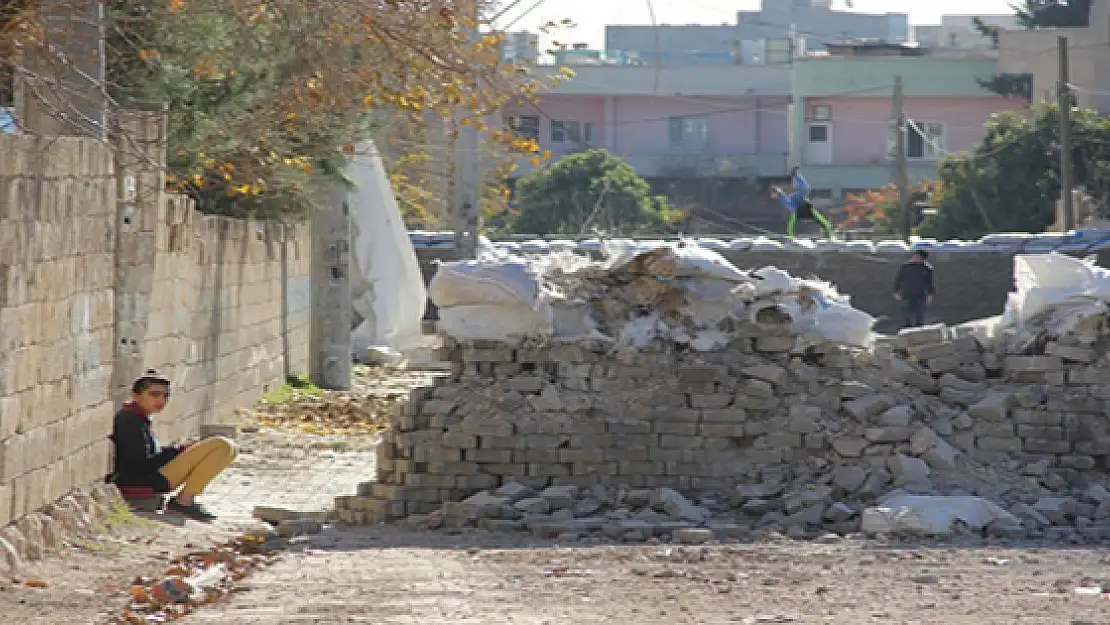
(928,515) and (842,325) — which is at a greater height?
(842,325)

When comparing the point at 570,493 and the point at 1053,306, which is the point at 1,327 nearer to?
the point at 570,493

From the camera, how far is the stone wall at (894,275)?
28984 millimetres

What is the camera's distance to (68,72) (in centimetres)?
1168

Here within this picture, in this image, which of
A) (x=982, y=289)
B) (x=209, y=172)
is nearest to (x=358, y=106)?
(x=209, y=172)

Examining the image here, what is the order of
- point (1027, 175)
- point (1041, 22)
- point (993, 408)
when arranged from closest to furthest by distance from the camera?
point (993, 408), point (1027, 175), point (1041, 22)

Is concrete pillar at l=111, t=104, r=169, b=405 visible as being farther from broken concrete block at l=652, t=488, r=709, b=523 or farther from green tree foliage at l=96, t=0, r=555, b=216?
broken concrete block at l=652, t=488, r=709, b=523

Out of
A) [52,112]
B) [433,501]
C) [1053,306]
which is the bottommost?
[433,501]

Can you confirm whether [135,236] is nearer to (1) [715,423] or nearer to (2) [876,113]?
(1) [715,423]

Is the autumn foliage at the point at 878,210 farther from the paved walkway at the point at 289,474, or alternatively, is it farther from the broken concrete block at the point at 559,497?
the broken concrete block at the point at 559,497

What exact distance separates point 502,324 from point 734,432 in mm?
1572

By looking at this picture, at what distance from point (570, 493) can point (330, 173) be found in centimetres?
900

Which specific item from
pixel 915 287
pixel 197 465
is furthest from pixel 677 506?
pixel 915 287

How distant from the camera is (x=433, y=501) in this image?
1188 centimetres

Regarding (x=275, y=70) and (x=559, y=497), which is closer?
(x=559, y=497)
